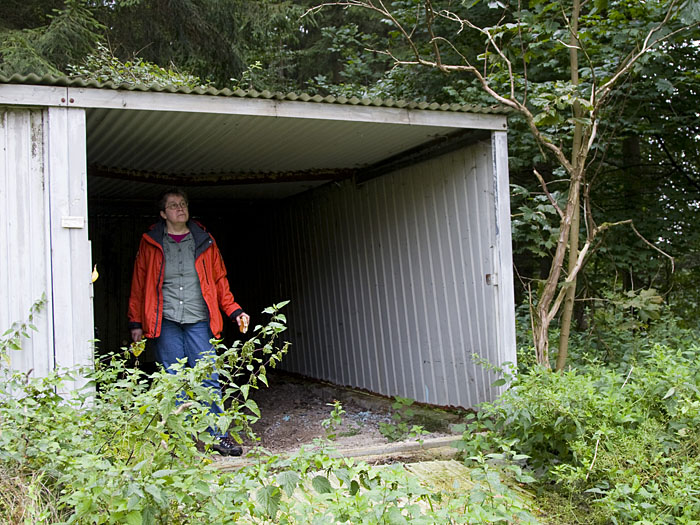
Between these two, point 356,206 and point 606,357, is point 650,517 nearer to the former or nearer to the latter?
point 606,357

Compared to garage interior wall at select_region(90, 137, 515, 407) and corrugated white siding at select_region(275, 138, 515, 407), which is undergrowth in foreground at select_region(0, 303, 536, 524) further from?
garage interior wall at select_region(90, 137, 515, 407)

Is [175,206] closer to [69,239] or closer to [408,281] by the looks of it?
[69,239]

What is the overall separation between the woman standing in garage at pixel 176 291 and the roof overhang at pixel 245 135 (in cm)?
72

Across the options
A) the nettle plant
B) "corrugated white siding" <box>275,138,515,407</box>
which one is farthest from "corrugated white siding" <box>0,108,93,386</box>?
"corrugated white siding" <box>275,138,515,407</box>

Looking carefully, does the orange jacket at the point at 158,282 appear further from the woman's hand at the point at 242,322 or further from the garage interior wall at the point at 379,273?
the garage interior wall at the point at 379,273

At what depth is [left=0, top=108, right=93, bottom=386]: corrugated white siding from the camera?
13.9 ft

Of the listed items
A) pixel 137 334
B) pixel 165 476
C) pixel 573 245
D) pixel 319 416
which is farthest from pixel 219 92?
pixel 319 416

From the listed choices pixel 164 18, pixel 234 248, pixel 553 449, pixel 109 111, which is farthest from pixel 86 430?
pixel 164 18

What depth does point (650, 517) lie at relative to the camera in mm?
3688

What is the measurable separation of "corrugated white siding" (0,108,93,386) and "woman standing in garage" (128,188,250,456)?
874mm

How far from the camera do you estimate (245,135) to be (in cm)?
574

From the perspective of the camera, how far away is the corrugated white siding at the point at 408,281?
5.71m

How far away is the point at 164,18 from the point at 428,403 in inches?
321

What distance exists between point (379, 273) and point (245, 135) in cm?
214
